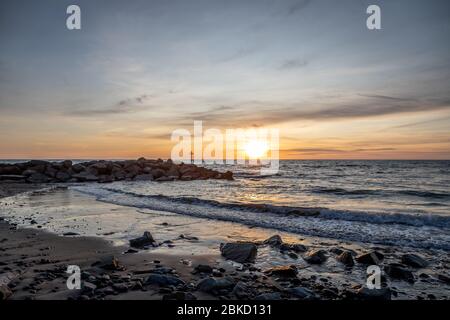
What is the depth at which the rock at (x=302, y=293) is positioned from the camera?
482 centimetres

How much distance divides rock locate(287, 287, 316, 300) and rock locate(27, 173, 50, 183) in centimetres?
3034

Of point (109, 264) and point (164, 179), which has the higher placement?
point (109, 264)

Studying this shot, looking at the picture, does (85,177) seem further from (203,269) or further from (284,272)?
(284,272)

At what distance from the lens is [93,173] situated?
32312 mm

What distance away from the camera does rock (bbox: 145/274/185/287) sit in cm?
517

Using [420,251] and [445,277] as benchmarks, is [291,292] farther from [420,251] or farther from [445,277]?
[420,251]

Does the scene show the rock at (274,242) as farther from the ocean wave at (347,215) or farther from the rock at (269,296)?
the ocean wave at (347,215)

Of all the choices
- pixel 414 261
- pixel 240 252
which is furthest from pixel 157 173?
pixel 414 261

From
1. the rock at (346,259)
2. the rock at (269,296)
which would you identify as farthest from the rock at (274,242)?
the rock at (269,296)

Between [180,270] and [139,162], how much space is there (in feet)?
115

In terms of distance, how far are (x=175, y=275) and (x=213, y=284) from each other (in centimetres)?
100

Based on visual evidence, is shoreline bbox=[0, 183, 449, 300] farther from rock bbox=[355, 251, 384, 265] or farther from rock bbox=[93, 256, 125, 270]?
rock bbox=[355, 251, 384, 265]

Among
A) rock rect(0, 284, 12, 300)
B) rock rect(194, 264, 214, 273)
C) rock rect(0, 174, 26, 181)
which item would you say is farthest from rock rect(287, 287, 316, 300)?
rock rect(0, 174, 26, 181)
